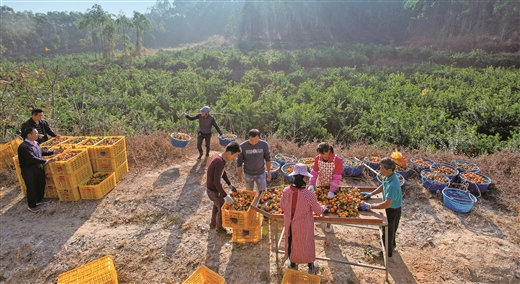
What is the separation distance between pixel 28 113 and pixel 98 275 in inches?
397

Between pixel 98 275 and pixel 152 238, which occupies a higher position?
pixel 98 275

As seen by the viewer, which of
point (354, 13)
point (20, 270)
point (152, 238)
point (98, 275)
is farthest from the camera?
point (354, 13)

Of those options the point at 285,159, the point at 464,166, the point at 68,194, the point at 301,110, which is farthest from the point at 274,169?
the point at 301,110

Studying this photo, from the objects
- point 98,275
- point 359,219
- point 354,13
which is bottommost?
point 98,275

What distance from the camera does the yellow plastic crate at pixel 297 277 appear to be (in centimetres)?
395

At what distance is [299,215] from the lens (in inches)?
157

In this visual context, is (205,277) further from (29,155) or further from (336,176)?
(29,155)

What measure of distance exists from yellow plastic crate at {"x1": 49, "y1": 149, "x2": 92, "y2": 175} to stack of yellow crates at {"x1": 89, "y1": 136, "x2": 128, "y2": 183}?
0.38 m

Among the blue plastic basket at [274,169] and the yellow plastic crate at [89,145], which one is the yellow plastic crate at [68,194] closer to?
the yellow plastic crate at [89,145]

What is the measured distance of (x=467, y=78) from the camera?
2130 cm

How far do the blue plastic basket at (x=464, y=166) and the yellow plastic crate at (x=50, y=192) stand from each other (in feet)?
32.5

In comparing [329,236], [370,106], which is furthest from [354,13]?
[329,236]

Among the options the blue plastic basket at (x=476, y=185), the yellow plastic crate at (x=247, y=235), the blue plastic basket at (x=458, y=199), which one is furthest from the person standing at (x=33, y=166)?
the blue plastic basket at (x=476, y=185)

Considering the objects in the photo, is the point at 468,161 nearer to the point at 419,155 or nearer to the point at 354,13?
the point at 419,155
